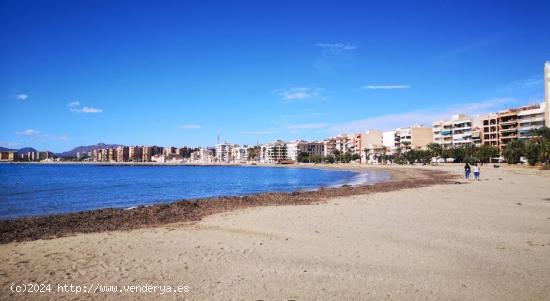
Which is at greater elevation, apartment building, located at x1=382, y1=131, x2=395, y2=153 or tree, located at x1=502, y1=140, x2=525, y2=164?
apartment building, located at x1=382, y1=131, x2=395, y2=153

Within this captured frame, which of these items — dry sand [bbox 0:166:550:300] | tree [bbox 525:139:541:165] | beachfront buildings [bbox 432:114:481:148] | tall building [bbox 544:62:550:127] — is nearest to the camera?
A: dry sand [bbox 0:166:550:300]

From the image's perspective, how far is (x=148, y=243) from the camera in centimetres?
1154

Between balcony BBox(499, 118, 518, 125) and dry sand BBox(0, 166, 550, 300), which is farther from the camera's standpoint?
balcony BBox(499, 118, 518, 125)

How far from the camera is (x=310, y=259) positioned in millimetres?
9430

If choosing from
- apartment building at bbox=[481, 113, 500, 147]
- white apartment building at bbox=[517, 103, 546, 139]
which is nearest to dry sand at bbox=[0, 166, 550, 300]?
white apartment building at bbox=[517, 103, 546, 139]

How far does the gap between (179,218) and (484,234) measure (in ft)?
39.7

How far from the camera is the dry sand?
7.22 m

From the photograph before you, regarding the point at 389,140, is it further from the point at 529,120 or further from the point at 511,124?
the point at 529,120

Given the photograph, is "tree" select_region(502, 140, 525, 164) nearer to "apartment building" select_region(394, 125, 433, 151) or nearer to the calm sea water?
the calm sea water

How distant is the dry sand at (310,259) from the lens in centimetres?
722

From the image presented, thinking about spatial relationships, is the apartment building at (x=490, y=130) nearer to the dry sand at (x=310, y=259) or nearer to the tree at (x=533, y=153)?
the tree at (x=533, y=153)

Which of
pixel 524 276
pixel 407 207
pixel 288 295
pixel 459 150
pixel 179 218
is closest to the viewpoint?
pixel 288 295

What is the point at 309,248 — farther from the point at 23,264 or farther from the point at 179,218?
the point at 179,218

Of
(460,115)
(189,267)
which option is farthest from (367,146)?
(189,267)
